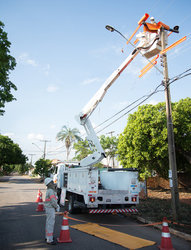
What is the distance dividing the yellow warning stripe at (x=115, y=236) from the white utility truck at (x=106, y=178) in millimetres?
828

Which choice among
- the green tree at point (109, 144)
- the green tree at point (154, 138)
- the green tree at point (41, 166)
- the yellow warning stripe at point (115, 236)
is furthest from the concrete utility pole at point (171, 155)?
the green tree at point (41, 166)

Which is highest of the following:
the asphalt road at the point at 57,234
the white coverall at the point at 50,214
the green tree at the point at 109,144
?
the green tree at the point at 109,144

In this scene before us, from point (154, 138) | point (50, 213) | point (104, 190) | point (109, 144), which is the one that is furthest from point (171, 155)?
point (109, 144)

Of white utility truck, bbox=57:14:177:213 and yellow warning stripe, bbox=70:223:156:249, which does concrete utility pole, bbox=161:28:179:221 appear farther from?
yellow warning stripe, bbox=70:223:156:249

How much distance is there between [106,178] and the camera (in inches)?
372

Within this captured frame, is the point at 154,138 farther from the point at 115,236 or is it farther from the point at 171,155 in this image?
the point at 115,236

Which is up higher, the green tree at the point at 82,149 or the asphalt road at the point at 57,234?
the green tree at the point at 82,149

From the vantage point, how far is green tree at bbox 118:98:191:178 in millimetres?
15656

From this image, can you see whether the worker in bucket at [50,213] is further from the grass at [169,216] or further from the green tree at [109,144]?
the green tree at [109,144]

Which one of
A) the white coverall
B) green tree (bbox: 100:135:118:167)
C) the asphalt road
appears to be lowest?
the asphalt road

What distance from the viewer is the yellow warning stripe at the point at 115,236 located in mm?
5234

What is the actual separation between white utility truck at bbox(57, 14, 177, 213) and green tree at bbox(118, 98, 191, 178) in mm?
7477

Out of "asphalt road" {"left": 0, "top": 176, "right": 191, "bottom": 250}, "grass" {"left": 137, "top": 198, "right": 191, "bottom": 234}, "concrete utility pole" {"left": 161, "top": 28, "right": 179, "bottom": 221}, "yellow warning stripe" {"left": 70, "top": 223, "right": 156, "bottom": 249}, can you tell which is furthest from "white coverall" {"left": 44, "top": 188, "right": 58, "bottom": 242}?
"concrete utility pole" {"left": 161, "top": 28, "right": 179, "bottom": 221}

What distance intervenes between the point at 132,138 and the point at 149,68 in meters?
8.88
